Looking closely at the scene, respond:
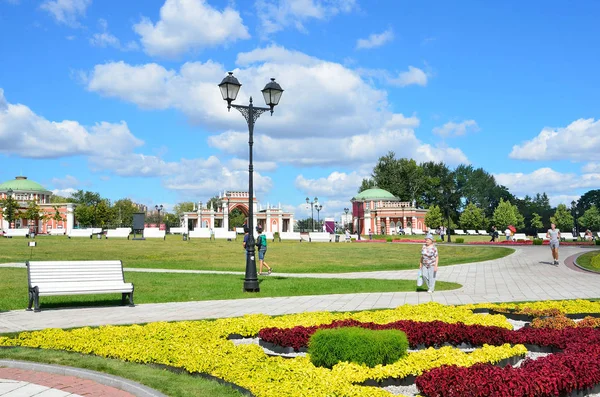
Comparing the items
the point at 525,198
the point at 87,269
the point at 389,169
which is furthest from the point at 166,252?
the point at 525,198

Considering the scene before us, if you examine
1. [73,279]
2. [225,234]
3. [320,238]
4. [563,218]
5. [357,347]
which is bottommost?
[357,347]

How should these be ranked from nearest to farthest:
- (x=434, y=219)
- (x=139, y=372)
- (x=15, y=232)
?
(x=139, y=372) < (x=15, y=232) < (x=434, y=219)

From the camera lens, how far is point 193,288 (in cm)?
1488

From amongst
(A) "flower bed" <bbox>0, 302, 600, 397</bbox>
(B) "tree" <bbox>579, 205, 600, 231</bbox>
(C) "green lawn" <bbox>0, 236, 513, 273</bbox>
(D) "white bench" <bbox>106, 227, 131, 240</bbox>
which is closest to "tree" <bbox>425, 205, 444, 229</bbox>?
(B) "tree" <bbox>579, 205, 600, 231</bbox>

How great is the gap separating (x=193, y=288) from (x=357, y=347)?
953 centimetres

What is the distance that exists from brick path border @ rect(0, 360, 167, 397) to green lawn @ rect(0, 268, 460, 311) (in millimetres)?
5826

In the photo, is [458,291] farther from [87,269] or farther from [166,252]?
[166,252]

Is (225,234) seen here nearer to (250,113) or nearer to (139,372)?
(250,113)

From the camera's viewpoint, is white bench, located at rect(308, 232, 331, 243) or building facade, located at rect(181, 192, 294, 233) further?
building facade, located at rect(181, 192, 294, 233)

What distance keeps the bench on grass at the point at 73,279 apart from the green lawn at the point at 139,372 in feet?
13.1

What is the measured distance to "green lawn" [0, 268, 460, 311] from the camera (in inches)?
501

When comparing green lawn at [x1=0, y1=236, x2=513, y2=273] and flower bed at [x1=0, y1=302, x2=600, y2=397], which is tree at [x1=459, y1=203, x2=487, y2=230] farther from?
flower bed at [x1=0, y1=302, x2=600, y2=397]

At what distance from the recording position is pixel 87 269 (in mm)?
11781

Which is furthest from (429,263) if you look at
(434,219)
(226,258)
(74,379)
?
(434,219)
